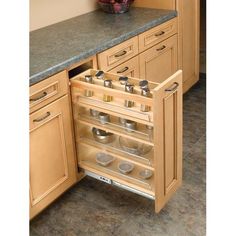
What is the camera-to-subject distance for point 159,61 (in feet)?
9.56

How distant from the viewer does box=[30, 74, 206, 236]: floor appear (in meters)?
1.99

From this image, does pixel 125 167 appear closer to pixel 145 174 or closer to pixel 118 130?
pixel 145 174

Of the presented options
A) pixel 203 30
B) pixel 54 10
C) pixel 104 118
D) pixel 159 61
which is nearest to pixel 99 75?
pixel 104 118

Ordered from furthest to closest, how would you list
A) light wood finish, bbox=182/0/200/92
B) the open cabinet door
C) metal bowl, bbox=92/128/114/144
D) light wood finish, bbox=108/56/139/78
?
light wood finish, bbox=182/0/200/92 → light wood finish, bbox=108/56/139/78 → metal bowl, bbox=92/128/114/144 → the open cabinet door

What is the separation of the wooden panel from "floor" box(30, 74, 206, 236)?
1228mm

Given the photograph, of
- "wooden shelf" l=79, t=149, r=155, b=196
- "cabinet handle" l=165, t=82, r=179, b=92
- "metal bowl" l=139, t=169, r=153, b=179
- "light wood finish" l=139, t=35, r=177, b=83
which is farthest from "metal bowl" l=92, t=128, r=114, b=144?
"light wood finish" l=139, t=35, r=177, b=83

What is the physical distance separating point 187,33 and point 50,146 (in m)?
1.76

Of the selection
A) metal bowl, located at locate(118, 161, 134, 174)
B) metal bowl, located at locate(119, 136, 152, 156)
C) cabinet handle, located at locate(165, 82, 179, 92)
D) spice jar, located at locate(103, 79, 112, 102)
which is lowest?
metal bowl, located at locate(118, 161, 134, 174)

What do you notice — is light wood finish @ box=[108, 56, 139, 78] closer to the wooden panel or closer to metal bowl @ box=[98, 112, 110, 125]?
metal bowl @ box=[98, 112, 110, 125]

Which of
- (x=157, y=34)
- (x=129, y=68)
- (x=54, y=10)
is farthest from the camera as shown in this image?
(x=157, y=34)

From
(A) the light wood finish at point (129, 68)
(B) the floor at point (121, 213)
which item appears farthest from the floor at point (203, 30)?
(B) the floor at point (121, 213)
